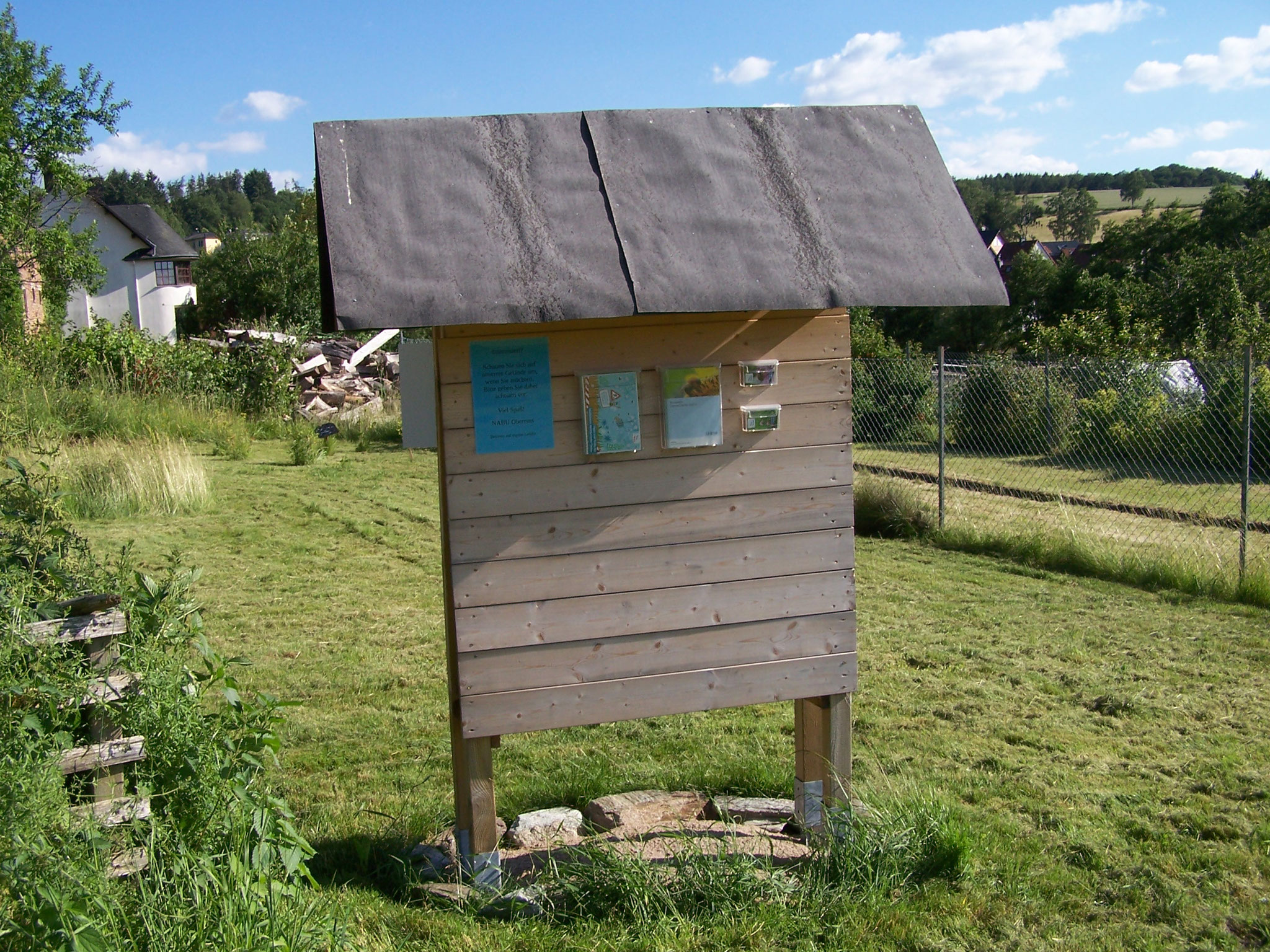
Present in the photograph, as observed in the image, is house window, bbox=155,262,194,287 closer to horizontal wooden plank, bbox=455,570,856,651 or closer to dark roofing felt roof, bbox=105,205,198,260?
dark roofing felt roof, bbox=105,205,198,260

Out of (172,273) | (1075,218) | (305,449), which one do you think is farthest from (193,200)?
(305,449)

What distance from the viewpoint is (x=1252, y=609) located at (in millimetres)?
7559

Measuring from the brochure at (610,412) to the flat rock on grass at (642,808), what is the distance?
1.70 meters

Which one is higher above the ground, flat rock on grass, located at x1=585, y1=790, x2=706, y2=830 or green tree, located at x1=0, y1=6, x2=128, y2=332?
green tree, located at x1=0, y1=6, x2=128, y2=332

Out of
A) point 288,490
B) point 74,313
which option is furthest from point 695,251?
point 74,313

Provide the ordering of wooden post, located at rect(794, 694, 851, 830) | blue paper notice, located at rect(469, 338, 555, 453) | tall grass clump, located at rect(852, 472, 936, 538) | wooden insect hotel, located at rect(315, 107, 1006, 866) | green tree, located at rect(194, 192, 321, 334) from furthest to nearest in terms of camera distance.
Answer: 1. green tree, located at rect(194, 192, 321, 334)
2. tall grass clump, located at rect(852, 472, 936, 538)
3. wooden post, located at rect(794, 694, 851, 830)
4. blue paper notice, located at rect(469, 338, 555, 453)
5. wooden insect hotel, located at rect(315, 107, 1006, 866)

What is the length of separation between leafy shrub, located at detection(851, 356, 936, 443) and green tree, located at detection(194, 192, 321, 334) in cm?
1884

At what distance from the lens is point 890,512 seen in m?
10.9

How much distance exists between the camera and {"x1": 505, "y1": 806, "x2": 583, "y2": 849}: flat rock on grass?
14.1 ft

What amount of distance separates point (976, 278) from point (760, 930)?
2377 millimetres

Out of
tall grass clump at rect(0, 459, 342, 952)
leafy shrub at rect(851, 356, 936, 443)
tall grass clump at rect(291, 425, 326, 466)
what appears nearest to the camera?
tall grass clump at rect(0, 459, 342, 952)

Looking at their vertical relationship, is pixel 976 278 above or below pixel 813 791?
above

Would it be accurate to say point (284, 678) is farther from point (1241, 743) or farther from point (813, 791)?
point (1241, 743)

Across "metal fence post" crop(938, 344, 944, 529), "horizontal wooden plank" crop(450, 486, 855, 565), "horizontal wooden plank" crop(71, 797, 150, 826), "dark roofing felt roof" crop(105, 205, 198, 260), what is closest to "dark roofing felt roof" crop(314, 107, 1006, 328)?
"horizontal wooden plank" crop(450, 486, 855, 565)
